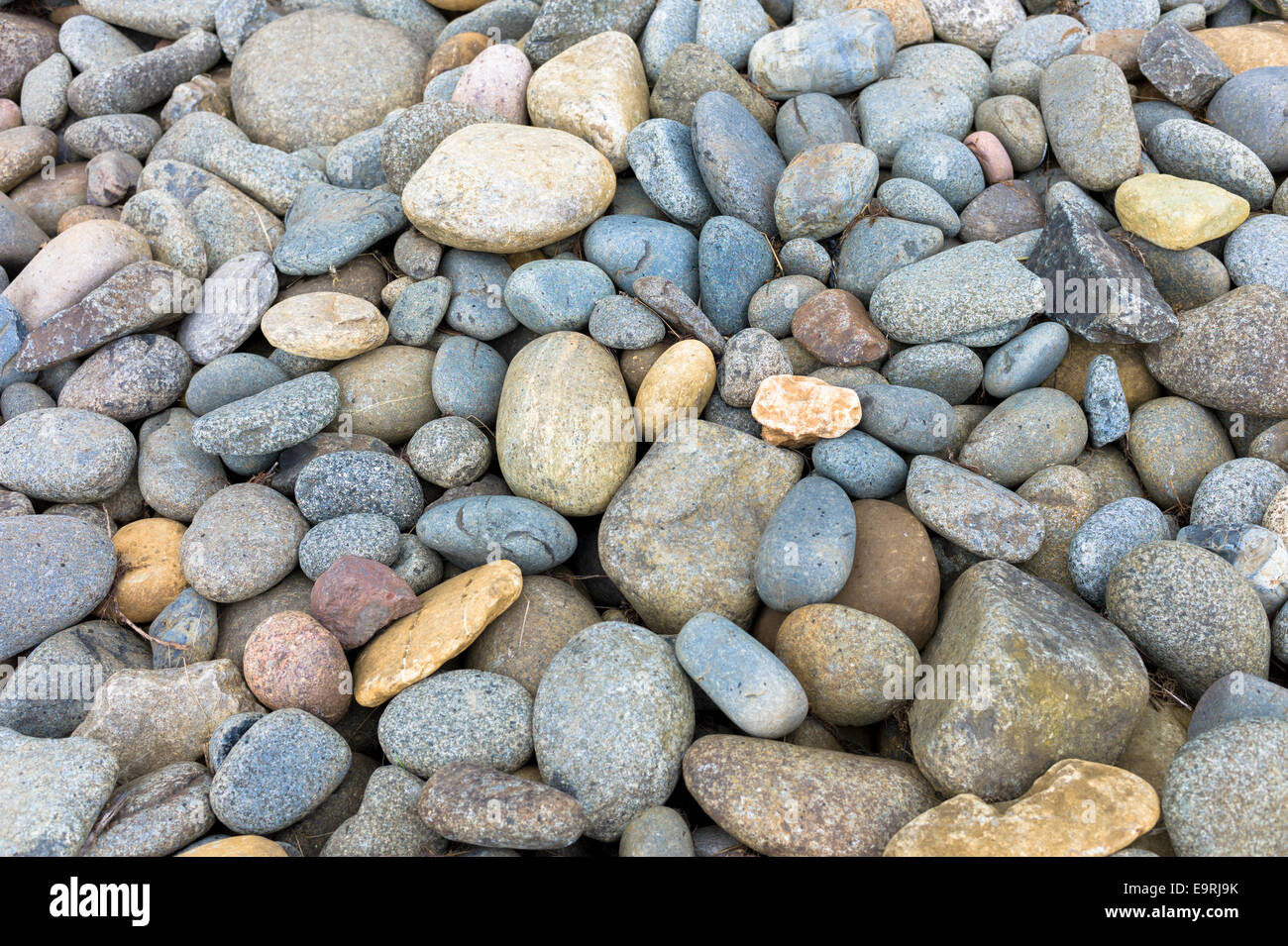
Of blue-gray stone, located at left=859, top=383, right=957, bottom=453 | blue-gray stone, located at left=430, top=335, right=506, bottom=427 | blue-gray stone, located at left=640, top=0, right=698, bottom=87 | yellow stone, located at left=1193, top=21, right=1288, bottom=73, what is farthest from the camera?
blue-gray stone, located at left=640, top=0, right=698, bottom=87

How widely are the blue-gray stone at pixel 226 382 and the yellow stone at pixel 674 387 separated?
2.08m

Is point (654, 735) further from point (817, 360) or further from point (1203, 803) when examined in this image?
point (817, 360)

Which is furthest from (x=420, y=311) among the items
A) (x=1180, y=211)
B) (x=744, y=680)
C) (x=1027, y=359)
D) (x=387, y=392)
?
(x=1180, y=211)

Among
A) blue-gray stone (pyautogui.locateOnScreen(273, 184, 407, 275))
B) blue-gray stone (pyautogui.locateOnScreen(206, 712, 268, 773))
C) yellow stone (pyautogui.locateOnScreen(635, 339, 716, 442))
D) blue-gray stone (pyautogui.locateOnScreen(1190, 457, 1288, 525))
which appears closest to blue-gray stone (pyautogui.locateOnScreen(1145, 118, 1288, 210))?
blue-gray stone (pyautogui.locateOnScreen(1190, 457, 1288, 525))

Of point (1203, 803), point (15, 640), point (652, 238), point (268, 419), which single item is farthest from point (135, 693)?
point (1203, 803)

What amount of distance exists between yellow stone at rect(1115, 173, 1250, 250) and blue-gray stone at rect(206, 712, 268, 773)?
4938 millimetres

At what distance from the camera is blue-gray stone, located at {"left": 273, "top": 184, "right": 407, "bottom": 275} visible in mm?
5051

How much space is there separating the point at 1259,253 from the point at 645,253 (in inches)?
126

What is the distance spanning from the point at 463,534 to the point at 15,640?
2.07 metres

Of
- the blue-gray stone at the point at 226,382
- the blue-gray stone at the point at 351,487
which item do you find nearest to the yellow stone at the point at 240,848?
the blue-gray stone at the point at 351,487

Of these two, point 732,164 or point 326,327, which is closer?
point 326,327

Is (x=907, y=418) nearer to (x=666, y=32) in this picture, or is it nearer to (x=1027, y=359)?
(x=1027, y=359)

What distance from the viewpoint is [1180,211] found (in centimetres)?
454

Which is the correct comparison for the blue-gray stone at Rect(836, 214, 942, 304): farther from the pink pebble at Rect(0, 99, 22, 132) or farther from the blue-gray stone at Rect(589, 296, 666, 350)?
the pink pebble at Rect(0, 99, 22, 132)
